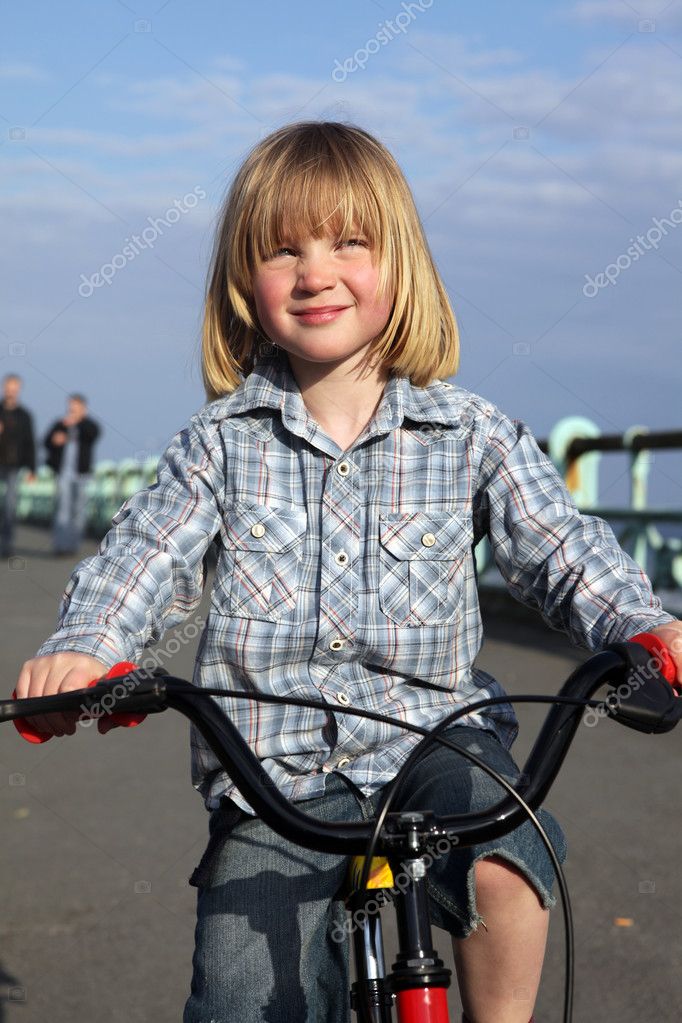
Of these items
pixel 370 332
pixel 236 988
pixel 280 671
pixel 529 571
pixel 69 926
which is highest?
pixel 370 332

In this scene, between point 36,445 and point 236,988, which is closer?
point 236,988

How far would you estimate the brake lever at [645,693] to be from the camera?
2.01 m

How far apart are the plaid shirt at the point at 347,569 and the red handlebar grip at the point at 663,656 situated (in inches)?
5.1

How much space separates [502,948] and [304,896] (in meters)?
0.31

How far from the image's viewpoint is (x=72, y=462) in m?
21.2

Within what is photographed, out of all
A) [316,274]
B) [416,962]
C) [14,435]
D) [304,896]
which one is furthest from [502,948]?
[14,435]

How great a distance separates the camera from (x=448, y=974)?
1.79m

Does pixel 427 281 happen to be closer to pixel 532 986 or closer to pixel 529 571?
pixel 529 571

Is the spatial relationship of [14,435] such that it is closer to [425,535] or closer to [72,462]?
[72,462]

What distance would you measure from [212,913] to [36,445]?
18.3 metres

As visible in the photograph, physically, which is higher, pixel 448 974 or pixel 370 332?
pixel 370 332

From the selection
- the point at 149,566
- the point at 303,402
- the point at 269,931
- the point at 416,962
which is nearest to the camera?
the point at 416,962

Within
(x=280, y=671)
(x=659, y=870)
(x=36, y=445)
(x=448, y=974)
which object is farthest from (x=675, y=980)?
(x=36, y=445)

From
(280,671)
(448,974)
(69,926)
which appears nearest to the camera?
(448,974)
